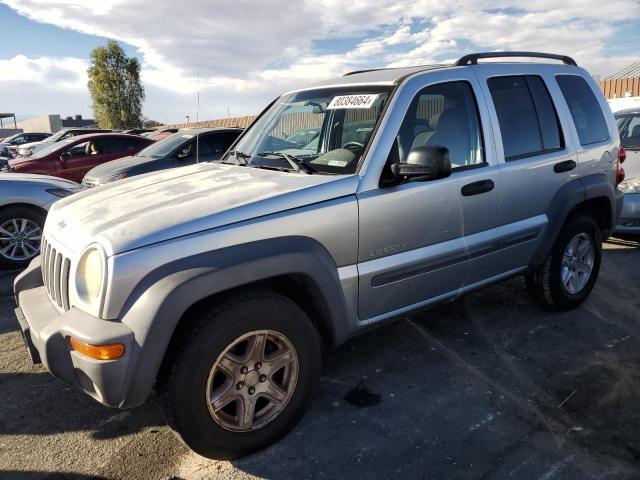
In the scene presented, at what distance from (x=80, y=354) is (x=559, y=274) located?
11.5ft

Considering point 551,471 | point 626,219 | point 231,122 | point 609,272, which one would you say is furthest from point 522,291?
point 231,122

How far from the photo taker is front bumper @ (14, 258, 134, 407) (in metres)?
2.08

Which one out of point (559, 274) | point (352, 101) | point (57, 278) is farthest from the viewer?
point (559, 274)

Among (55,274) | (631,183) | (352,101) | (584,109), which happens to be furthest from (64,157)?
(631,183)

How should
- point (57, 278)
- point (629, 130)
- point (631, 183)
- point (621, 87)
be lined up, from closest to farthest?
point (57, 278) < point (631, 183) < point (629, 130) < point (621, 87)

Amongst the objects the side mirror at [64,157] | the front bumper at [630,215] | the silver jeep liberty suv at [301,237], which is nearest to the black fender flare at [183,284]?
the silver jeep liberty suv at [301,237]

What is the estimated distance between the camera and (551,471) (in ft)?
7.88

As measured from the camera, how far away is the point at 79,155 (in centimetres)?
1045

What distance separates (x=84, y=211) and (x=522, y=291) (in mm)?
3878

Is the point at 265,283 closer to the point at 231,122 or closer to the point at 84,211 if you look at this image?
the point at 84,211

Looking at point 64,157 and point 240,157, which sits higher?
point 240,157

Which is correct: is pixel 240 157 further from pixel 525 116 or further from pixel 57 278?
pixel 525 116

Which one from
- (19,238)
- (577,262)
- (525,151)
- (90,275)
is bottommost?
(19,238)

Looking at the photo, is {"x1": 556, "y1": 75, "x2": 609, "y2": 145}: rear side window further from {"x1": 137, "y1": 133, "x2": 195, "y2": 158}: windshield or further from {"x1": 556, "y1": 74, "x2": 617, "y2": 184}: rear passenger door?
{"x1": 137, "y1": 133, "x2": 195, "y2": 158}: windshield
